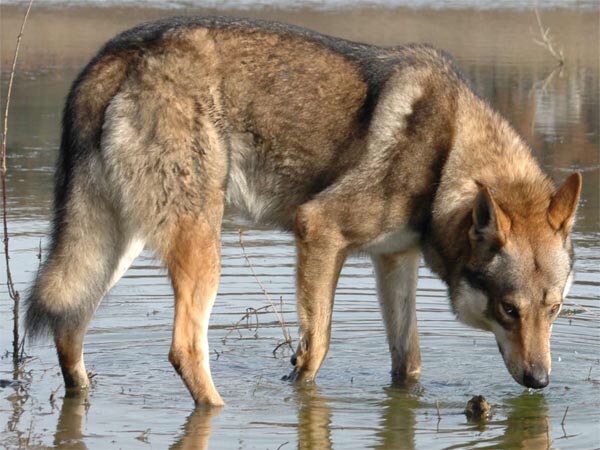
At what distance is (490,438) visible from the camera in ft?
19.8

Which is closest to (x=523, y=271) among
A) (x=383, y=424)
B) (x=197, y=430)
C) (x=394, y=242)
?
(x=394, y=242)

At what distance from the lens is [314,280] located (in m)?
6.69

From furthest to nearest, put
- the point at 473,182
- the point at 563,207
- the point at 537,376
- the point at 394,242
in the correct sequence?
the point at 394,242 → the point at 473,182 → the point at 563,207 → the point at 537,376

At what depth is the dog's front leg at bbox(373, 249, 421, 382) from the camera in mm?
7184

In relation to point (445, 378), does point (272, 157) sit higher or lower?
A: higher

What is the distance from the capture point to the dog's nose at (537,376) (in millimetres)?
→ 6160

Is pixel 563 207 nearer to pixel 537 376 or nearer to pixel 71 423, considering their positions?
pixel 537 376

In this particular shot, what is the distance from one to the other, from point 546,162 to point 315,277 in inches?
260

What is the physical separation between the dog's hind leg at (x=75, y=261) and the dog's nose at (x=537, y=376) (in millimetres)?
2099

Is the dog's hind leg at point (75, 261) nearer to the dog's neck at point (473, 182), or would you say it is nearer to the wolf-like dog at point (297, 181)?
the wolf-like dog at point (297, 181)

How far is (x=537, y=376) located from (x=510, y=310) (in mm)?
349

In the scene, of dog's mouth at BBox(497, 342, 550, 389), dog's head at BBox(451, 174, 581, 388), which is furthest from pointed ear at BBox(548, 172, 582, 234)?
dog's mouth at BBox(497, 342, 550, 389)

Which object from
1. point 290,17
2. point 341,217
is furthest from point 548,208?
point 290,17

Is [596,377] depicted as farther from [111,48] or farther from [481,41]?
[481,41]
